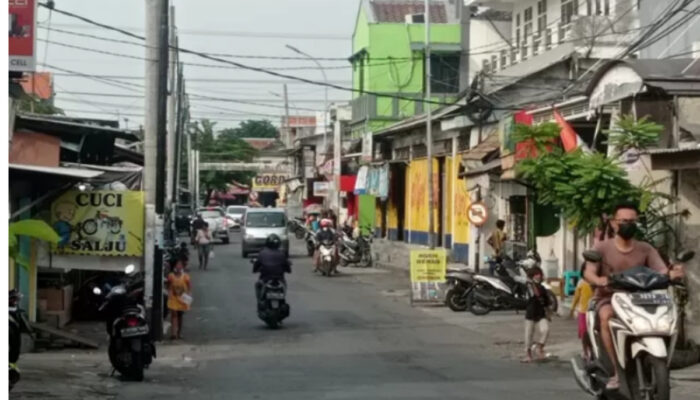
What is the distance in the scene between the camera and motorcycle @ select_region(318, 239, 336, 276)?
37594 millimetres

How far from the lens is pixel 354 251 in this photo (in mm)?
41781

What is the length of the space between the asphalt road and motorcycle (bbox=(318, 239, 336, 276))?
7094 millimetres

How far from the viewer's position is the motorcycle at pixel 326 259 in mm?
37594

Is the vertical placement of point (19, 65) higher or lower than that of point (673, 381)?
higher

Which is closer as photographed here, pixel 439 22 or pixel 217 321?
pixel 217 321

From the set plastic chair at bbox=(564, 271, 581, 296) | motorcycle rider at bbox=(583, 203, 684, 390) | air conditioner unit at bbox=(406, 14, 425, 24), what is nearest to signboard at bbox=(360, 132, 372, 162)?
air conditioner unit at bbox=(406, 14, 425, 24)

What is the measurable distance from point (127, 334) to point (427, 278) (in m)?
13.1

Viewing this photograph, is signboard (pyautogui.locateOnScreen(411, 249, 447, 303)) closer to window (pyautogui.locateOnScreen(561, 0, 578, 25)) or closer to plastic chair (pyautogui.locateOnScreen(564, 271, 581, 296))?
plastic chair (pyautogui.locateOnScreen(564, 271, 581, 296))

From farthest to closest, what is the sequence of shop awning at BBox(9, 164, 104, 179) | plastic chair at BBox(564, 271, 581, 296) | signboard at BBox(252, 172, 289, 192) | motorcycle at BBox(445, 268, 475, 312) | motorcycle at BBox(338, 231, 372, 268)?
signboard at BBox(252, 172, 289, 192) → motorcycle at BBox(338, 231, 372, 268) → motorcycle at BBox(445, 268, 475, 312) → plastic chair at BBox(564, 271, 581, 296) → shop awning at BBox(9, 164, 104, 179)

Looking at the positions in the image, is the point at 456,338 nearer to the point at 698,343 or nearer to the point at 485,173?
the point at 698,343

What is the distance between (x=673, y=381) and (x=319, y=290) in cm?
1802

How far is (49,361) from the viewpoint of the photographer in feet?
55.5

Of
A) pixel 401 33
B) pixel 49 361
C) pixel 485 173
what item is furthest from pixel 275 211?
pixel 49 361

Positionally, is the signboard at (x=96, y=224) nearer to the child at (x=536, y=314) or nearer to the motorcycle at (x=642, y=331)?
the child at (x=536, y=314)
